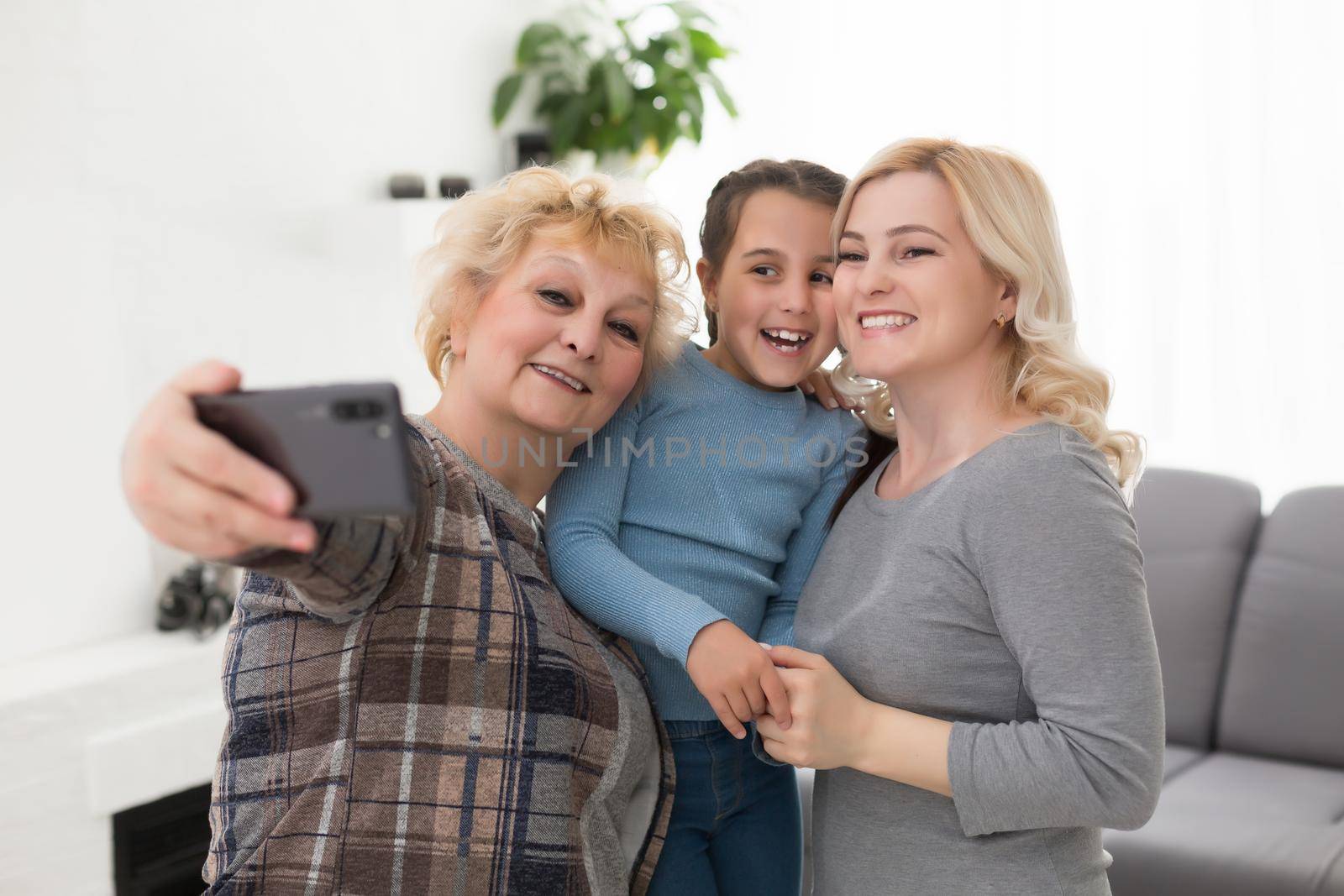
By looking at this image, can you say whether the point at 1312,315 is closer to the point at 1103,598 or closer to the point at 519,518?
the point at 1103,598

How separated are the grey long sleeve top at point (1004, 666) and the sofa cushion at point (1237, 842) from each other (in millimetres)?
1077

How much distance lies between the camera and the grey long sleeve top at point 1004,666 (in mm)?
1099

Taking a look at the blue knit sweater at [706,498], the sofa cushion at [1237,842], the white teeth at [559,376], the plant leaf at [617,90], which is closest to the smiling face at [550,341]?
the white teeth at [559,376]

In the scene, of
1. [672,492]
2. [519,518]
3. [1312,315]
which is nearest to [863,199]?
[672,492]

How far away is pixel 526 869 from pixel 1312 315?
9.87 ft

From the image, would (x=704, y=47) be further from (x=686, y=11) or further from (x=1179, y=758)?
(x=1179, y=758)

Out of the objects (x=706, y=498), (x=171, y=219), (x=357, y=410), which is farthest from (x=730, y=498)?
(x=171, y=219)

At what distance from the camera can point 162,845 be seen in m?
2.86

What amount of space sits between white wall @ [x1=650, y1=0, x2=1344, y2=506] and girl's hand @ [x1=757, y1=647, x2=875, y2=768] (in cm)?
249

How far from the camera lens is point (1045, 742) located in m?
1.11

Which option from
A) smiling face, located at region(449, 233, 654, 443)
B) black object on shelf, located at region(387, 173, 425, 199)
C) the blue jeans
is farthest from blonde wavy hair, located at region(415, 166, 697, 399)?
black object on shelf, located at region(387, 173, 425, 199)

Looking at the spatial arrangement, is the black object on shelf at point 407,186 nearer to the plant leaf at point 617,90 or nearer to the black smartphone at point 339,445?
the plant leaf at point 617,90

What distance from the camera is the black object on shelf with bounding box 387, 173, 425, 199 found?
3658 mm

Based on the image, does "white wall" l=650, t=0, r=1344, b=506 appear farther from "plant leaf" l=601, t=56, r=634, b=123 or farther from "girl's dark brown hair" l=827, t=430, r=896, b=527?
"girl's dark brown hair" l=827, t=430, r=896, b=527
